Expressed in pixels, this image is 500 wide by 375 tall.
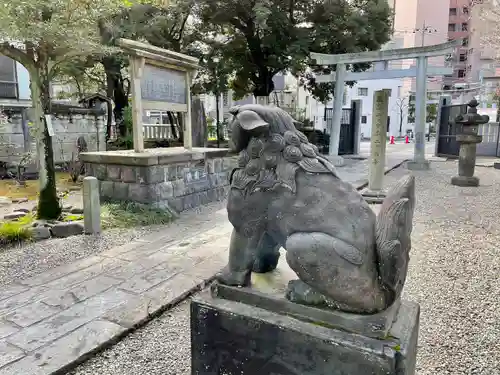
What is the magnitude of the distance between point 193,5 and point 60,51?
25.2ft

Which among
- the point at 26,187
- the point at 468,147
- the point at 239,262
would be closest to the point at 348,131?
the point at 468,147

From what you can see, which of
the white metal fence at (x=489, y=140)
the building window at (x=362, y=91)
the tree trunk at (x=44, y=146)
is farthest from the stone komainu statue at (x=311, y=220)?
the building window at (x=362, y=91)

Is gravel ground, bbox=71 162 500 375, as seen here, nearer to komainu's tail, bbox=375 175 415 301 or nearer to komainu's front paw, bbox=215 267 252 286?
komainu's front paw, bbox=215 267 252 286

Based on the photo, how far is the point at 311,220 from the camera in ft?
4.91

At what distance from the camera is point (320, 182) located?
1521 mm

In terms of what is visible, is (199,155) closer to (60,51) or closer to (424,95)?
(60,51)

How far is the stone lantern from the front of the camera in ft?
26.7

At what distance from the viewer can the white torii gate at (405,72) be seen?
10039 mm

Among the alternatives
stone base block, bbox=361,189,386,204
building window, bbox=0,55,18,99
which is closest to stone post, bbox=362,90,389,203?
stone base block, bbox=361,189,386,204

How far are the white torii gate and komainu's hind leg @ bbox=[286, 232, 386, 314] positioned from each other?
10031 mm

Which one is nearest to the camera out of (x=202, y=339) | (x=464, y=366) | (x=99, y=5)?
(x=202, y=339)

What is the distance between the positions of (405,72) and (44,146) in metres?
9.84

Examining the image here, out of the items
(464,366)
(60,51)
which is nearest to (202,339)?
(464,366)

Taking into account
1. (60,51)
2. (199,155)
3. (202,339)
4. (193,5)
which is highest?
(193,5)
